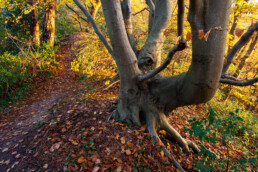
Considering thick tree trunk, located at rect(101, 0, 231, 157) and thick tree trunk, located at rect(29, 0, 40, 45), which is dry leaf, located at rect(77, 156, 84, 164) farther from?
thick tree trunk, located at rect(29, 0, 40, 45)

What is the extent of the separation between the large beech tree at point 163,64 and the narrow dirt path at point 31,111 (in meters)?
2.16

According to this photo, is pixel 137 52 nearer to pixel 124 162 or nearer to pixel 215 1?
pixel 215 1

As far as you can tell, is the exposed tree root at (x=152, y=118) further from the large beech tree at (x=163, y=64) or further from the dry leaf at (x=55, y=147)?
A: the dry leaf at (x=55, y=147)

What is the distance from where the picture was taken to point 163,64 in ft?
6.00

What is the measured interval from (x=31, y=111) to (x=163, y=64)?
4934 millimetres

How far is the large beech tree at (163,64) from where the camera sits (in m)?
1.44

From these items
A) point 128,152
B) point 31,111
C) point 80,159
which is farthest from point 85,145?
point 31,111

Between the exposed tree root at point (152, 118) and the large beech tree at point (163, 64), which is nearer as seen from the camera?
the large beech tree at point (163, 64)

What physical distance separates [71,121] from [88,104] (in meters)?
0.77

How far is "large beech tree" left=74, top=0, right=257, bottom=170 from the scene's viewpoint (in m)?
1.44

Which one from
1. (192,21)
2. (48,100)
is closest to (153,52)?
(192,21)

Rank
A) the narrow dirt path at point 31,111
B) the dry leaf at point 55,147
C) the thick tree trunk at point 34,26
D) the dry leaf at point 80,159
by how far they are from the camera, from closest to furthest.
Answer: the dry leaf at point 80,159 < the dry leaf at point 55,147 < the narrow dirt path at point 31,111 < the thick tree trunk at point 34,26

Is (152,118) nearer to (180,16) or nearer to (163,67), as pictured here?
(163,67)

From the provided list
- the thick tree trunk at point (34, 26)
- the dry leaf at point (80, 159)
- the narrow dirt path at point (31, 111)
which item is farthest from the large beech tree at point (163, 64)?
the thick tree trunk at point (34, 26)
